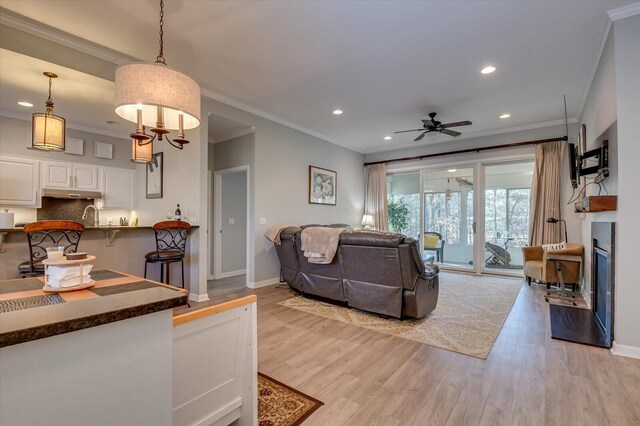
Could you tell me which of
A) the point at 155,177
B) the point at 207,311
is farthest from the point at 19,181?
the point at 207,311

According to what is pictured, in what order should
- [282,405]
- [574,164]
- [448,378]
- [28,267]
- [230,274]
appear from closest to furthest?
[282,405] < [448,378] < [28,267] < [574,164] < [230,274]

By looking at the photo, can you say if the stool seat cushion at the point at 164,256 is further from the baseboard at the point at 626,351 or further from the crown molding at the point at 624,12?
the crown molding at the point at 624,12

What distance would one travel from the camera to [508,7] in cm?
244

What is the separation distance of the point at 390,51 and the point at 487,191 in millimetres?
4239

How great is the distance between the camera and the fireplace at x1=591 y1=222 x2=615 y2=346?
2557 mm

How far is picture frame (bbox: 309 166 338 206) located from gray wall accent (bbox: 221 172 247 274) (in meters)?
1.40

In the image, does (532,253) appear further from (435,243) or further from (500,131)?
(500,131)

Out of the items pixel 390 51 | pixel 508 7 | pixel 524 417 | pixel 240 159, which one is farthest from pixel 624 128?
pixel 240 159

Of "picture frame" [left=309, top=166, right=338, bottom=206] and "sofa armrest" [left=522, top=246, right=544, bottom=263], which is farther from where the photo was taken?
"picture frame" [left=309, top=166, right=338, bottom=206]

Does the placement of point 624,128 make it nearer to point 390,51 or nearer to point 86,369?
point 390,51

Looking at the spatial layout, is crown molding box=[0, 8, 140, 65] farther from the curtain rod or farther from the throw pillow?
the throw pillow

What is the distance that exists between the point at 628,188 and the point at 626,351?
4.43 feet

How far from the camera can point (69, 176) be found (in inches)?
195

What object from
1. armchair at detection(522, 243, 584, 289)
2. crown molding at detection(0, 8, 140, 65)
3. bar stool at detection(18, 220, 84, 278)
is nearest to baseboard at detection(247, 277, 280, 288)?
bar stool at detection(18, 220, 84, 278)
